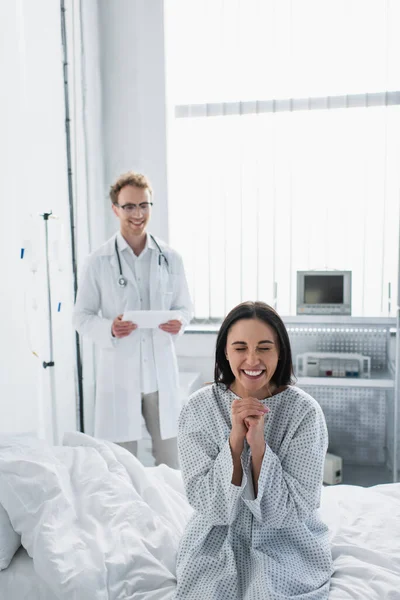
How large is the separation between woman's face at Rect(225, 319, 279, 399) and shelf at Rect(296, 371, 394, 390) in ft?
5.28

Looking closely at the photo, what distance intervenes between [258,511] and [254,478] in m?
0.08

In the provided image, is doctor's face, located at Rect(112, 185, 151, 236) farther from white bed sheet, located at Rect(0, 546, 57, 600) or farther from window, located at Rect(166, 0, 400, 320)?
white bed sheet, located at Rect(0, 546, 57, 600)

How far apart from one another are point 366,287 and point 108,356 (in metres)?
1.73

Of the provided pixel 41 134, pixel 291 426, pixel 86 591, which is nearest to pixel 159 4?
pixel 41 134

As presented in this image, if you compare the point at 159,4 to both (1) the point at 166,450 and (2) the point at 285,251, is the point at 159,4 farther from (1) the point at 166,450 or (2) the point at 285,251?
(1) the point at 166,450

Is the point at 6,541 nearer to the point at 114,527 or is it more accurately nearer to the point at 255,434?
the point at 114,527

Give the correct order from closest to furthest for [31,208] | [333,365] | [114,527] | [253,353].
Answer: [253,353]
[114,527]
[31,208]
[333,365]

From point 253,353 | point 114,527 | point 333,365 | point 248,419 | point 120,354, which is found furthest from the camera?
point 333,365

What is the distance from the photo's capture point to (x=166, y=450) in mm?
2676

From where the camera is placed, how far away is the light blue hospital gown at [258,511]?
4.36 feet

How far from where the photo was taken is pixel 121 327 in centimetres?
247

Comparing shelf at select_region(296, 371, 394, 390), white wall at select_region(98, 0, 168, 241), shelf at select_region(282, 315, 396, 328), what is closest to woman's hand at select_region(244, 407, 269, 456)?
shelf at select_region(296, 371, 394, 390)

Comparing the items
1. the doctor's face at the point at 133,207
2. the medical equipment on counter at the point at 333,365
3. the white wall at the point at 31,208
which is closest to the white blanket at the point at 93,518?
the white wall at the point at 31,208

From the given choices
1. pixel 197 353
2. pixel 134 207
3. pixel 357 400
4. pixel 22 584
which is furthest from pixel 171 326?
pixel 357 400
